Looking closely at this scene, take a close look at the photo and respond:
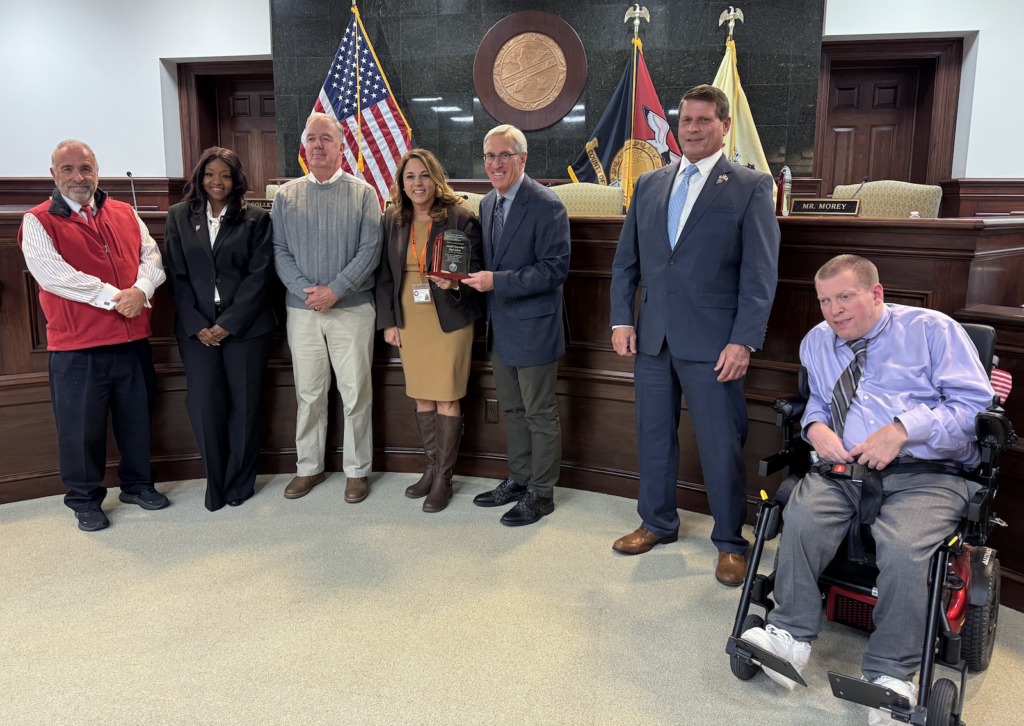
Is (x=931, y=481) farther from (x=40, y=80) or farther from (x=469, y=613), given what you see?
(x=40, y=80)

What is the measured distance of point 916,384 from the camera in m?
2.05

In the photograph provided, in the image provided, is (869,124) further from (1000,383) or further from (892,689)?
(892,689)

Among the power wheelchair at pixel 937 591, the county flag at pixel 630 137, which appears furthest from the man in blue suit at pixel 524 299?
the county flag at pixel 630 137

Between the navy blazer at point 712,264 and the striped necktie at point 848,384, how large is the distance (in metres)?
0.38

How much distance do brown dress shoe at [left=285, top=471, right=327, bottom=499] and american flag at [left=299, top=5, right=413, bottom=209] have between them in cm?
254

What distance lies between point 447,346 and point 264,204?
1245 millimetres

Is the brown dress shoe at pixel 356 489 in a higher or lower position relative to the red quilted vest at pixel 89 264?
lower

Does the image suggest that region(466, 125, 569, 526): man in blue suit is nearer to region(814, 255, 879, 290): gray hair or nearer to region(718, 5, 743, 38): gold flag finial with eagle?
region(814, 255, 879, 290): gray hair

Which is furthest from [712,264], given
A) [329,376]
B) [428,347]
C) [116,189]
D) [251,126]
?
[116,189]

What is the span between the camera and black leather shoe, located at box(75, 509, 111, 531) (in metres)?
3.14

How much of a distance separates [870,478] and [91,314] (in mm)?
2935

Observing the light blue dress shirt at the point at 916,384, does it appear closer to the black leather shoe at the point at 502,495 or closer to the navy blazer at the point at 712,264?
the navy blazer at the point at 712,264

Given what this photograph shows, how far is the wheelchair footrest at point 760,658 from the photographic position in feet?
6.16

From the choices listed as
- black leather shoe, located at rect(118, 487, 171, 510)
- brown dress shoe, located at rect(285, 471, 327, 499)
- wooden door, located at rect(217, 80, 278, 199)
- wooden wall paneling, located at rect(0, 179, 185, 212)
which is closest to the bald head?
black leather shoe, located at rect(118, 487, 171, 510)
